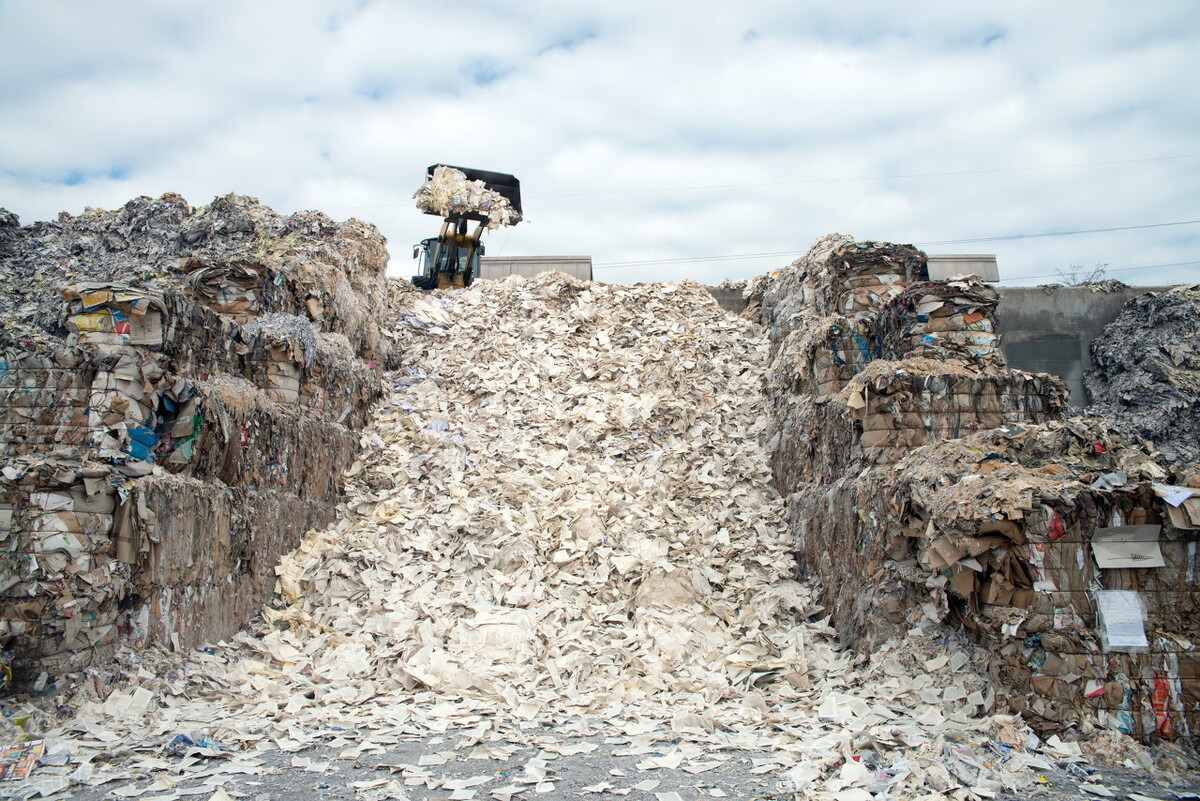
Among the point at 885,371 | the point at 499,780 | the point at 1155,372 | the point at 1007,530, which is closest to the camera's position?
the point at 499,780

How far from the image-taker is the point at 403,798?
4.34 metres

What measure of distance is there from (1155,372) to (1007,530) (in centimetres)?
991

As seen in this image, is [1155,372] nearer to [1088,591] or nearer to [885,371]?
[885,371]

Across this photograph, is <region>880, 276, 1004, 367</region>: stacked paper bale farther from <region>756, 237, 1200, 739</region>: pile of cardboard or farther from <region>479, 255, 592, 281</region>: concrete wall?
<region>479, 255, 592, 281</region>: concrete wall

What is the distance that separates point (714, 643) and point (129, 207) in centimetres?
1239

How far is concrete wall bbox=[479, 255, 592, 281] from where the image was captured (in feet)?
49.5

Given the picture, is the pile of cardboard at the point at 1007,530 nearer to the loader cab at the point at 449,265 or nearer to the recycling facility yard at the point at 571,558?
the recycling facility yard at the point at 571,558

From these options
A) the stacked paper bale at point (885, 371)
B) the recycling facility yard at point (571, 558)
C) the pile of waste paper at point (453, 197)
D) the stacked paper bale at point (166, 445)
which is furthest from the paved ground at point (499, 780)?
the pile of waste paper at point (453, 197)

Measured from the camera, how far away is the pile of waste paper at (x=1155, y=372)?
12148 mm

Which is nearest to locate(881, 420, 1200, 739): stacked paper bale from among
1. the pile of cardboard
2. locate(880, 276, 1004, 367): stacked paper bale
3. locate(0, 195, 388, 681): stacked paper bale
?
the pile of cardboard

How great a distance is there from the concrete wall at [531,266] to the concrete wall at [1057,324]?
24.5 ft

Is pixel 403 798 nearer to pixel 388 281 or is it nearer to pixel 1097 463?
pixel 1097 463

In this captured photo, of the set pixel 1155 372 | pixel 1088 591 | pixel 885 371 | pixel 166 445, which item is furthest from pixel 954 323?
pixel 1155 372

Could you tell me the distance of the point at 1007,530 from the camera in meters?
5.04
